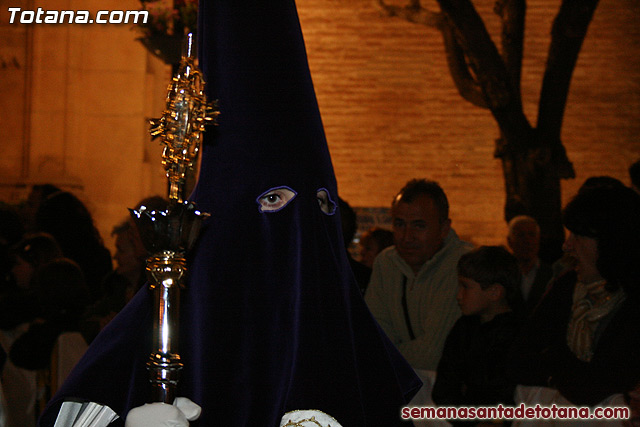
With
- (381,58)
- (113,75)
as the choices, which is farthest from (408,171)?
(113,75)

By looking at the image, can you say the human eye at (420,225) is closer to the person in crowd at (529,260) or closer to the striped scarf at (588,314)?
the striped scarf at (588,314)

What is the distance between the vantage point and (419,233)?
4.61m

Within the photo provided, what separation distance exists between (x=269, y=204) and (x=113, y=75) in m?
8.87

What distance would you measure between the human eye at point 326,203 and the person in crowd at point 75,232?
3936 mm

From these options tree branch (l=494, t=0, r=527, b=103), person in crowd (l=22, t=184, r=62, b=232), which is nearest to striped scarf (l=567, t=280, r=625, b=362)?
person in crowd (l=22, t=184, r=62, b=232)

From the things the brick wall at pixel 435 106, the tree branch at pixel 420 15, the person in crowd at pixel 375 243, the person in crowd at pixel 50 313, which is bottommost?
the person in crowd at pixel 50 313

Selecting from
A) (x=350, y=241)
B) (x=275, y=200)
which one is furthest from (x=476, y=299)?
(x=275, y=200)

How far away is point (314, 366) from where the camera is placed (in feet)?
7.72

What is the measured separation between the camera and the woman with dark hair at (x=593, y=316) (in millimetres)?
3531

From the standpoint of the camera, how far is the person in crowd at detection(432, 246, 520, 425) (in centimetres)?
392

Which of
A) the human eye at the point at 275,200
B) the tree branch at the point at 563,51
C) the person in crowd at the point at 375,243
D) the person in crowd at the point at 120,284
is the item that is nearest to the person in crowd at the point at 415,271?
the person in crowd at the point at 120,284

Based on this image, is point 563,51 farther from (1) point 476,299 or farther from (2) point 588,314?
(2) point 588,314

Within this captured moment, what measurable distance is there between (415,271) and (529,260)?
2.75 meters
